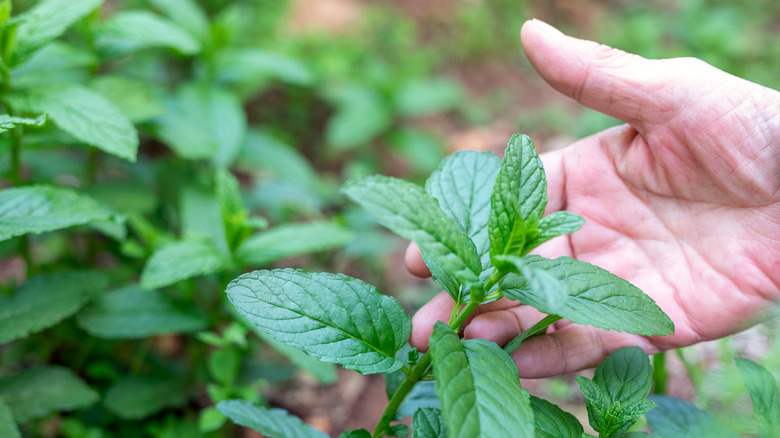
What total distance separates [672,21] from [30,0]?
5.14 meters

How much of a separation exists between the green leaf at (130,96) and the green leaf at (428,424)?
1.45 metres

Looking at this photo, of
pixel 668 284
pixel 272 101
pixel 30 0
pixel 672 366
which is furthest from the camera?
pixel 272 101

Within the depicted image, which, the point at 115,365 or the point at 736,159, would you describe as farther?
the point at 115,365

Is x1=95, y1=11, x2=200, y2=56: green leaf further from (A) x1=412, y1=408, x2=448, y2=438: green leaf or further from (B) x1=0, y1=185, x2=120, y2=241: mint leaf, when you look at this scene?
(A) x1=412, y1=408, x2=448, y2=438: green leaf

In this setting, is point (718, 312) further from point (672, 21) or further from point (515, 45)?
point (672, 21)

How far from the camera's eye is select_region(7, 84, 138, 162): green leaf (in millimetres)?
1581

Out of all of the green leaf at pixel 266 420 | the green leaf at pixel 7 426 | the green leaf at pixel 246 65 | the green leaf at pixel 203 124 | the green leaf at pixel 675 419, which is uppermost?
the green leaf at pixel 246 65

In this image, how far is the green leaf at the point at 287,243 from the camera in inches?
71.4

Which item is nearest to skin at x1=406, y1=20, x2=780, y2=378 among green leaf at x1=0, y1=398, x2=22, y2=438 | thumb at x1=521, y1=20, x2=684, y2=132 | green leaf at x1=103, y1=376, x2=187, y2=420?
thumb at x1=521, y1=20, x2=684, y2=132

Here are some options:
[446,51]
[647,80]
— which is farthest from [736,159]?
[446,51]

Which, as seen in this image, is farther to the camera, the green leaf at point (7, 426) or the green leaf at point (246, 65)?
the green leaf at point (246, 65)

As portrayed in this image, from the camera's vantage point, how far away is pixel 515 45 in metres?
4.73

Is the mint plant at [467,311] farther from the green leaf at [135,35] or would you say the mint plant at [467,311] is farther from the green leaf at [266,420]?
the green leaf at [135,35]

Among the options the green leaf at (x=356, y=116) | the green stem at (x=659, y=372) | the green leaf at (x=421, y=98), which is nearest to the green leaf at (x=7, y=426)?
the green stem at (x=659, y=372)
